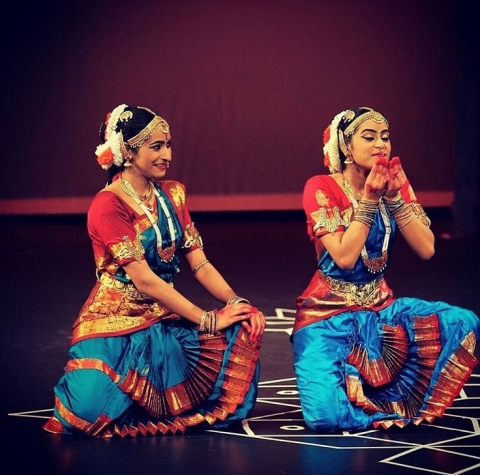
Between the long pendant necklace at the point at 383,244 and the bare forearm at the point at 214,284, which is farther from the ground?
the long pendant necklace at the point at 383,244

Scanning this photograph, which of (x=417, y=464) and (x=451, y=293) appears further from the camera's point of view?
(x=451, y=293)

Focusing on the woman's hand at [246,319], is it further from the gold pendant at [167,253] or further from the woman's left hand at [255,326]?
the gold pendant at [167,253]

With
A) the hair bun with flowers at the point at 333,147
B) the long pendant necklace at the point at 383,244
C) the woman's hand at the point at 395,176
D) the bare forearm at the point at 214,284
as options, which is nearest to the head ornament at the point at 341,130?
the hair bun with flowers at the point at 333,147

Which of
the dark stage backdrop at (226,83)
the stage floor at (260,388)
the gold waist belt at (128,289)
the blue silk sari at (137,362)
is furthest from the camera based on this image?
the dark stage backdrop at (226,83)

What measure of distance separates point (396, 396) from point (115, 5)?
678 centimetres

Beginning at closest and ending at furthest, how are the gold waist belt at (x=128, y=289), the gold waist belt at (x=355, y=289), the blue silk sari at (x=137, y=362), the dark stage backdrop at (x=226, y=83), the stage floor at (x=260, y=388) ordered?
the stage floor at (x=260, y=388), the blue silk sari at (x=137, y=362), the gold waist belt at (x=128, y=289), the gold waist belt at (x=355, y=289), the dark stage backdrop at (x=226, y=83)

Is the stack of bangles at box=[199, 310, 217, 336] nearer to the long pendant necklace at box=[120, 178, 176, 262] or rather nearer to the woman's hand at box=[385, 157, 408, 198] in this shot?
the long pendant necklace at box=[120, 178, 176, 262]

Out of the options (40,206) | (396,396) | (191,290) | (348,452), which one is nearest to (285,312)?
(191,290)

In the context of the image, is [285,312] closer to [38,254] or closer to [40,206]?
[38,254]

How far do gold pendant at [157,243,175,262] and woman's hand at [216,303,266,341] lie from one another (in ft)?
0.92

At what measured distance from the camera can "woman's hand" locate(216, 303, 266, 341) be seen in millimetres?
4266

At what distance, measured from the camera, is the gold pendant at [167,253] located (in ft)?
14.4

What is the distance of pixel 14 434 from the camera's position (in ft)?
14.0

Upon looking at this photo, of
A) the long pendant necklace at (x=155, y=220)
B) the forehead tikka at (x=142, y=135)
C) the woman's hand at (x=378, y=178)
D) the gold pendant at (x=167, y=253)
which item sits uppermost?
the forehead tikka at (x=142, y=135)
